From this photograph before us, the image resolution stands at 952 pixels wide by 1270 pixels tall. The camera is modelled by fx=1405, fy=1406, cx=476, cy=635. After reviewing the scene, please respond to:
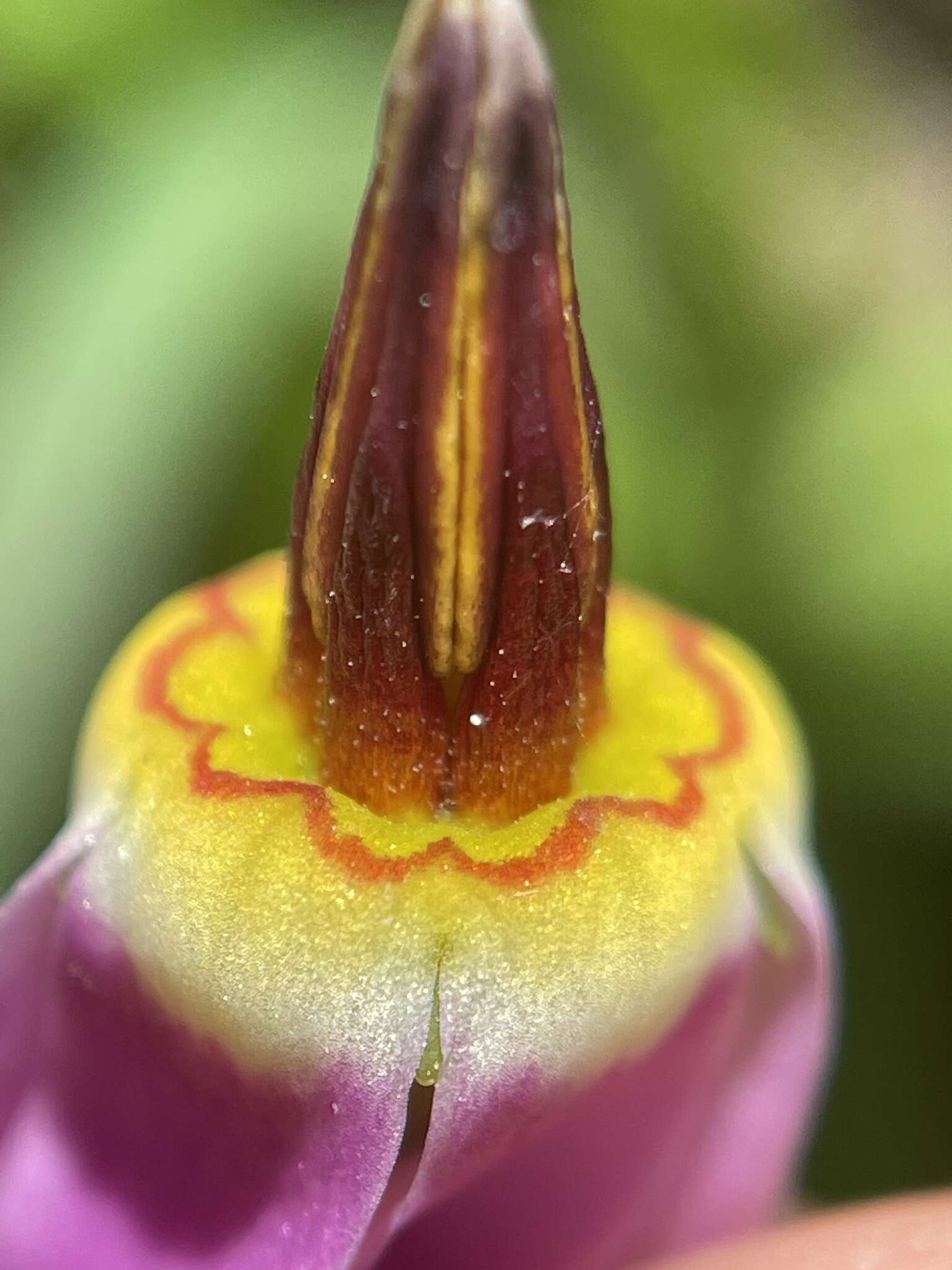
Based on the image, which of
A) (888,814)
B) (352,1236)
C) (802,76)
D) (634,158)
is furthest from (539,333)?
(802,76)

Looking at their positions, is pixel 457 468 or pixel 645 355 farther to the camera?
pixel 645 355

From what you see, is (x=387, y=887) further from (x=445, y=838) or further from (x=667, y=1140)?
(x=667, y=1140)

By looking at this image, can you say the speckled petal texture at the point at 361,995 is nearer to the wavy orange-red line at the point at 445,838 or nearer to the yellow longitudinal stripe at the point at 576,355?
the wavy orange-red line at the point at 445,838

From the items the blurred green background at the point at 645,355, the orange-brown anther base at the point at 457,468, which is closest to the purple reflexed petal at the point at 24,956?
the orange-brown anther base at the point at 457,468

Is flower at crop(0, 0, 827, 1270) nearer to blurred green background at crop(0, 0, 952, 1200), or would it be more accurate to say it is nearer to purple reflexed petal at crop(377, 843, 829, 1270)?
purple reflexed petal at crop(377, 843, 829, 1270)

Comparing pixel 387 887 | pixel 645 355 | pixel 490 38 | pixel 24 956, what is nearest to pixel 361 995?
pixel 387 887

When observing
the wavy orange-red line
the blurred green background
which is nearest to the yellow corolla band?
the wavy orange-red line

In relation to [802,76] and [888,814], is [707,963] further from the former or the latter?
[802,76]
